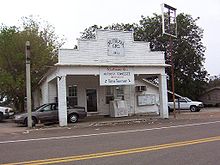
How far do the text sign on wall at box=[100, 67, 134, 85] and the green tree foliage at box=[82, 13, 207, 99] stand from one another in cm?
2233

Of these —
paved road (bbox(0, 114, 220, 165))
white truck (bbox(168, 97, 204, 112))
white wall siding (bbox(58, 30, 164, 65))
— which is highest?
white wall siding (bbox(58, 30, 164, 65))

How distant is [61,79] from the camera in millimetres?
22672

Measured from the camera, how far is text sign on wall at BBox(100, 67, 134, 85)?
2409 cm

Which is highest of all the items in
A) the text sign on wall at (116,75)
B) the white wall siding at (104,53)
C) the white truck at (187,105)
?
the white wall siding at (104,53)

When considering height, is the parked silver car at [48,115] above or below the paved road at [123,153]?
above

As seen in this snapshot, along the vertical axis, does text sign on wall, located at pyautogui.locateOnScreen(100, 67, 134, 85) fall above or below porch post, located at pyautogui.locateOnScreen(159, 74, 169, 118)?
above

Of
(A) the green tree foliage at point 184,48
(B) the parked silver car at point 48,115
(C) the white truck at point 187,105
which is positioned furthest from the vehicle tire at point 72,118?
(A) the green tree foliage at point 184,48

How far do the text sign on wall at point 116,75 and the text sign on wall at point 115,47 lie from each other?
97 cm

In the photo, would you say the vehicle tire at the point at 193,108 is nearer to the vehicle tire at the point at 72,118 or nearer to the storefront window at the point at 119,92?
the storefront window at the point at 119,92

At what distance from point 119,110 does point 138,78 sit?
13.3 ft

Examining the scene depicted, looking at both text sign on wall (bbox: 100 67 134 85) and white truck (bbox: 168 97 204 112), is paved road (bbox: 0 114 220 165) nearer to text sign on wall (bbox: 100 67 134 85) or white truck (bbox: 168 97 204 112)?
text sign on wall (bbox: 100 67 134 85)

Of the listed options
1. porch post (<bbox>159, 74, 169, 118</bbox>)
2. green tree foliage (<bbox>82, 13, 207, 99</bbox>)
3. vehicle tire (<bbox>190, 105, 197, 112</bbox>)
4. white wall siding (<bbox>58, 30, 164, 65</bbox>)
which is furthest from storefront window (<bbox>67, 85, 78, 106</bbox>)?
green tree foliage (<bbox>82, 13, 207, 99</bbox>)

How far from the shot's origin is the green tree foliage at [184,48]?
47156 millimetres

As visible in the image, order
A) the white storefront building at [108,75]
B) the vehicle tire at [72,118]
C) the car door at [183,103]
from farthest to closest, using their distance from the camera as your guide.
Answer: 1. the car door at [183,103]
2. the vehicle tire at [72,118]
3. the white storefront building at [108,75]
